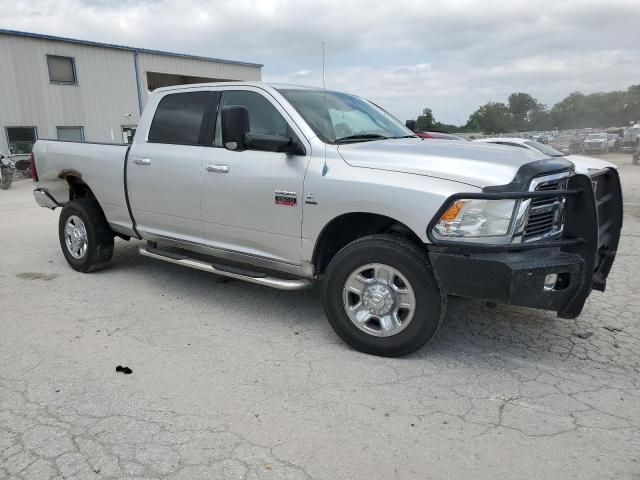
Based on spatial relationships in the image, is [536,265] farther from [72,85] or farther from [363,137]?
[72,85]

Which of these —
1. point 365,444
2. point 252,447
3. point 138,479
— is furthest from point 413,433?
point 138,479

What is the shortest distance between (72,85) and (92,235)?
18.9m

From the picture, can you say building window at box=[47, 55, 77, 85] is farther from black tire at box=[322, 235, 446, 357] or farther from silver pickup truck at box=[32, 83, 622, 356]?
black tire at box=[322, 235, 446, 357]

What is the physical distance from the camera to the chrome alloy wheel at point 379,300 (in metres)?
3.57

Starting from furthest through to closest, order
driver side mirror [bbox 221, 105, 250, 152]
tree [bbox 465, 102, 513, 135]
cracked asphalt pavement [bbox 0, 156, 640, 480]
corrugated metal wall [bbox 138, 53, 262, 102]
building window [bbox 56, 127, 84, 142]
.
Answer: tree [bbox 465, 102, 513, 135] → corrugated metal wall [bbox 138, 53, 262, 102] → building window [bbox 56, 127, 84, 142] → driver side mirror [bbox 221, 105, 250, 152] → cracked asphalt pavement [bbox 0, 156, 640, 480]

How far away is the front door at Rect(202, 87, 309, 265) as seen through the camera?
3996 millimetres

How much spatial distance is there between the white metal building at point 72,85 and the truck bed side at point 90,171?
15.1m

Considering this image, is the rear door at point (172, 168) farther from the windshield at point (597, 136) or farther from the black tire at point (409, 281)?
the windshield at point (597, 136)

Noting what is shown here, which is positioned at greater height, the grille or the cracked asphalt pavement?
the grille

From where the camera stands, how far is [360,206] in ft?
11.9

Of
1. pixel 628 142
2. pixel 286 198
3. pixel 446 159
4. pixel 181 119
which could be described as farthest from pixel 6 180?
pixel 628 142

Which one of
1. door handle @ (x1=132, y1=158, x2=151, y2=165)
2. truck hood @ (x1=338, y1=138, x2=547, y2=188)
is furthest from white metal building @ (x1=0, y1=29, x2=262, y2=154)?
truck hood @ (x1=338, y1=138, x2=547, y2=188)

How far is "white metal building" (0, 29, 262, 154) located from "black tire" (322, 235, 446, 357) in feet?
61.3

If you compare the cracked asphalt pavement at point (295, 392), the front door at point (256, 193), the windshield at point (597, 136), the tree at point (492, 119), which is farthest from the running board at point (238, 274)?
the tree at point (492, 119)
